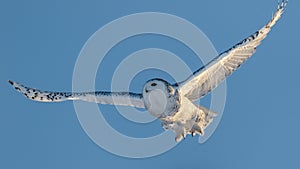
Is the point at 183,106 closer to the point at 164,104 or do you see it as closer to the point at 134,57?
the point at 164,104

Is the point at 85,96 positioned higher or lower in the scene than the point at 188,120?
higher

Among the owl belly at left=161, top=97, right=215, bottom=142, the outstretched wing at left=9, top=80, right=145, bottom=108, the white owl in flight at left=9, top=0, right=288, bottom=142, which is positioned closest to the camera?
the white owl in flight at left=9, top=0, right=288, bottom=142

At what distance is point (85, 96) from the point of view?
25.3 metres

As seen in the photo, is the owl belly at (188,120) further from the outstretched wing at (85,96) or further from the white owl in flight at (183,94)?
the outstretched wing at (85,96)

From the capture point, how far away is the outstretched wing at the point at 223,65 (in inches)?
963

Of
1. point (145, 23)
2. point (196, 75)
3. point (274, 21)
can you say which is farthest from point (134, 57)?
point (274, 21)

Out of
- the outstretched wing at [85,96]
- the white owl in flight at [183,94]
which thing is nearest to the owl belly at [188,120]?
the white owl in flight at [183,94]

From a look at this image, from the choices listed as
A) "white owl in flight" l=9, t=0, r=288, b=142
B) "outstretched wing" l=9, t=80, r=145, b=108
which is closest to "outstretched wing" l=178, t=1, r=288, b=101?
"white owl in flight" l=9, t=0, r=288, b=142

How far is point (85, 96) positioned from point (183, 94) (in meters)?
3.63

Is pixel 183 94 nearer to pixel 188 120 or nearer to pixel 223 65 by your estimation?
pixel 188 120

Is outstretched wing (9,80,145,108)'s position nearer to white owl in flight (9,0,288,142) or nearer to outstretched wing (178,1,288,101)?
white owl in flight (9,0,288,142)

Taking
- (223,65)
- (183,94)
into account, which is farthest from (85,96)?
(223,65)

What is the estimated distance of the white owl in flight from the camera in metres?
23.1

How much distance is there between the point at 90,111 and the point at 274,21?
25.2ft
